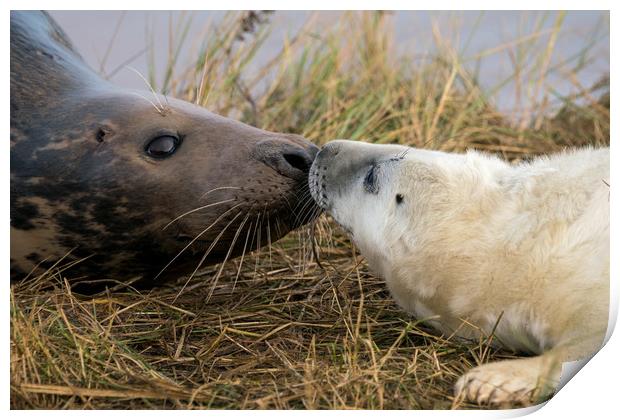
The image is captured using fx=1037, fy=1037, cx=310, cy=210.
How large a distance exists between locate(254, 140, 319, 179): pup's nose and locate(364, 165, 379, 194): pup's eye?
31 centimetres

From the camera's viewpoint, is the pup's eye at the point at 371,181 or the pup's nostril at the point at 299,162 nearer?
the pup's eye at the point at 371,181

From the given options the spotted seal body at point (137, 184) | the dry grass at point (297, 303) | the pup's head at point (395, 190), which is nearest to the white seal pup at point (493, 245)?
the pup's head at point (395, 190)

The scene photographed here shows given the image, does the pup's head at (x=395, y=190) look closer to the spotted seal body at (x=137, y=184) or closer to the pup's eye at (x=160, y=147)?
the spotted seal body at (x=137, y=184)

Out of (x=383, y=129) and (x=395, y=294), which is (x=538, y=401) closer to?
(x=395, y=294)

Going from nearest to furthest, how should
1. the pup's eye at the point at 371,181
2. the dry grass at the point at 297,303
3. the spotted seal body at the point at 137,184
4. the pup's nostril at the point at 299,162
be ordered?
the dry grass at the point at 297,303
the pup's eye at the point at 371,181
the spotted seal body at the point at 137,184
the pup's nostril at the point at 299,162

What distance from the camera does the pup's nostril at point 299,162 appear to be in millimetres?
3882

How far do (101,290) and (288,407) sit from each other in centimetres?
126

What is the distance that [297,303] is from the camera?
13.4 ft

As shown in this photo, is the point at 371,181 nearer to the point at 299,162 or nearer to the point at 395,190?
the point at 395,190

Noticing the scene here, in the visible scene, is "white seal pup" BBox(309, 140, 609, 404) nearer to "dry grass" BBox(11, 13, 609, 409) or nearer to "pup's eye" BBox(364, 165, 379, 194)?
"pup's eye" BBox(364, 165, 379, 194)

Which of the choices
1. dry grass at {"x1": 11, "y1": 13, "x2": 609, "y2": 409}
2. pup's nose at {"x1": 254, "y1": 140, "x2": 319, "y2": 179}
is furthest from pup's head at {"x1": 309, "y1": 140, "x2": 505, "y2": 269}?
dry grass at {"x1": 11, "y1": 13, "x2": 609, "y2": 409}

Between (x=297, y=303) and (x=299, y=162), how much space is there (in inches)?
22.7

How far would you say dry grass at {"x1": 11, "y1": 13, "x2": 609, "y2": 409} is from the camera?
10.3 feet

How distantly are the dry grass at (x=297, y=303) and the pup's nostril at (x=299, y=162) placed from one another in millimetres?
543
